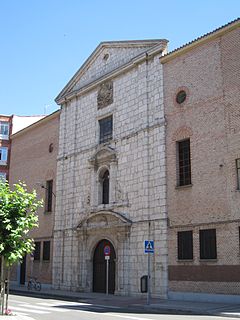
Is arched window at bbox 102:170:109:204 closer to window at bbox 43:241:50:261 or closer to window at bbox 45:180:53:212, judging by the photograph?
window at bbox 45:180:53:212

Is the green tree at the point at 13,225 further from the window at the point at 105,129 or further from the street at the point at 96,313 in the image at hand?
the window at the point at 105,129

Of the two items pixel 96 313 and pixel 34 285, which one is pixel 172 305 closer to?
pixel 96 313

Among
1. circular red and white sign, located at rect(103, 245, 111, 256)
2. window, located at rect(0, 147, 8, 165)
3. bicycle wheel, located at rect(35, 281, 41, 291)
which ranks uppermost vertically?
window, located at rect(0, 147, 8, 165)

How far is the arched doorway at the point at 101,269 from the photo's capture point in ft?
78.6

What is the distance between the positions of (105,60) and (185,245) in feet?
45.6

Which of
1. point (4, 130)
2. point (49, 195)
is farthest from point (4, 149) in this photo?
Result: point (49, 195)

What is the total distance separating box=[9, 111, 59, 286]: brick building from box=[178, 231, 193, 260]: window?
39.3 ft

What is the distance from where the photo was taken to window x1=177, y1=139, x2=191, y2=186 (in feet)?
68.3

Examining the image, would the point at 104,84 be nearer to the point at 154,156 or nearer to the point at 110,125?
the point at 110,125

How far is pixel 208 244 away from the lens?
1889cm

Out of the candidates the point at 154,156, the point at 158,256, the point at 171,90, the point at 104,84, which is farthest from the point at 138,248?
the point at 104,84

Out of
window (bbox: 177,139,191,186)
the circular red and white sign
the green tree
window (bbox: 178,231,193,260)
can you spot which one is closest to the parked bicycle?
the circular red and white sign

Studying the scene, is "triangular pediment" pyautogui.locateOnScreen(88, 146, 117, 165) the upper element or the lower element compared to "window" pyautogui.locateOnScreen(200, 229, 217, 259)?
upper

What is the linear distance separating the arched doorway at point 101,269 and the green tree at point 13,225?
1089 cm
